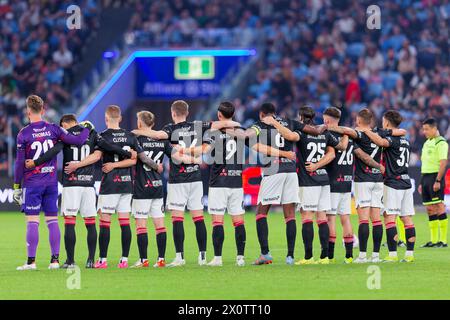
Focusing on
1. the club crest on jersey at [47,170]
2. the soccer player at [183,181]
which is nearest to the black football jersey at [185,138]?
the soccer player at [183,181]

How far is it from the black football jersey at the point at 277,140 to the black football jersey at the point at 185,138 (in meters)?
0.78

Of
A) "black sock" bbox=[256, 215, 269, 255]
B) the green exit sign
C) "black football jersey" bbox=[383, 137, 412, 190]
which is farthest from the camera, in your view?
the green exit sign

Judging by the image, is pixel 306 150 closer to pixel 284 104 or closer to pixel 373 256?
pixel 373 256

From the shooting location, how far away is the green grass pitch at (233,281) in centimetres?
1339

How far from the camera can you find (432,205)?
21.0m

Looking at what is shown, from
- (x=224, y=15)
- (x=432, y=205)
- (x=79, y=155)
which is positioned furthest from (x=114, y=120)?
(x=224, y=15)

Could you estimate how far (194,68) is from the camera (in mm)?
36750

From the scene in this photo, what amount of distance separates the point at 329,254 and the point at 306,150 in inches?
63.1

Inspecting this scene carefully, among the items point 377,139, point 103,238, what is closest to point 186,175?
point 103,238

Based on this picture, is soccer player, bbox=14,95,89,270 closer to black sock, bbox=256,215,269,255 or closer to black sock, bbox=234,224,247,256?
black sock, bbox=234,224,247,256

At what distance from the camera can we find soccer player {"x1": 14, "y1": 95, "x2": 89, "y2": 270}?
16219 mm

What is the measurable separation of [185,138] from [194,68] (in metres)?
20.1

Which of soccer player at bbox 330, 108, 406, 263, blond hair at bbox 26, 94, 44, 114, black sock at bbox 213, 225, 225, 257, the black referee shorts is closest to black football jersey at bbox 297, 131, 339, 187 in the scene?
soccer player at bbox 330, 108, 406, 263

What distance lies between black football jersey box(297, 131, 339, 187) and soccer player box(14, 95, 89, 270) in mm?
3171
